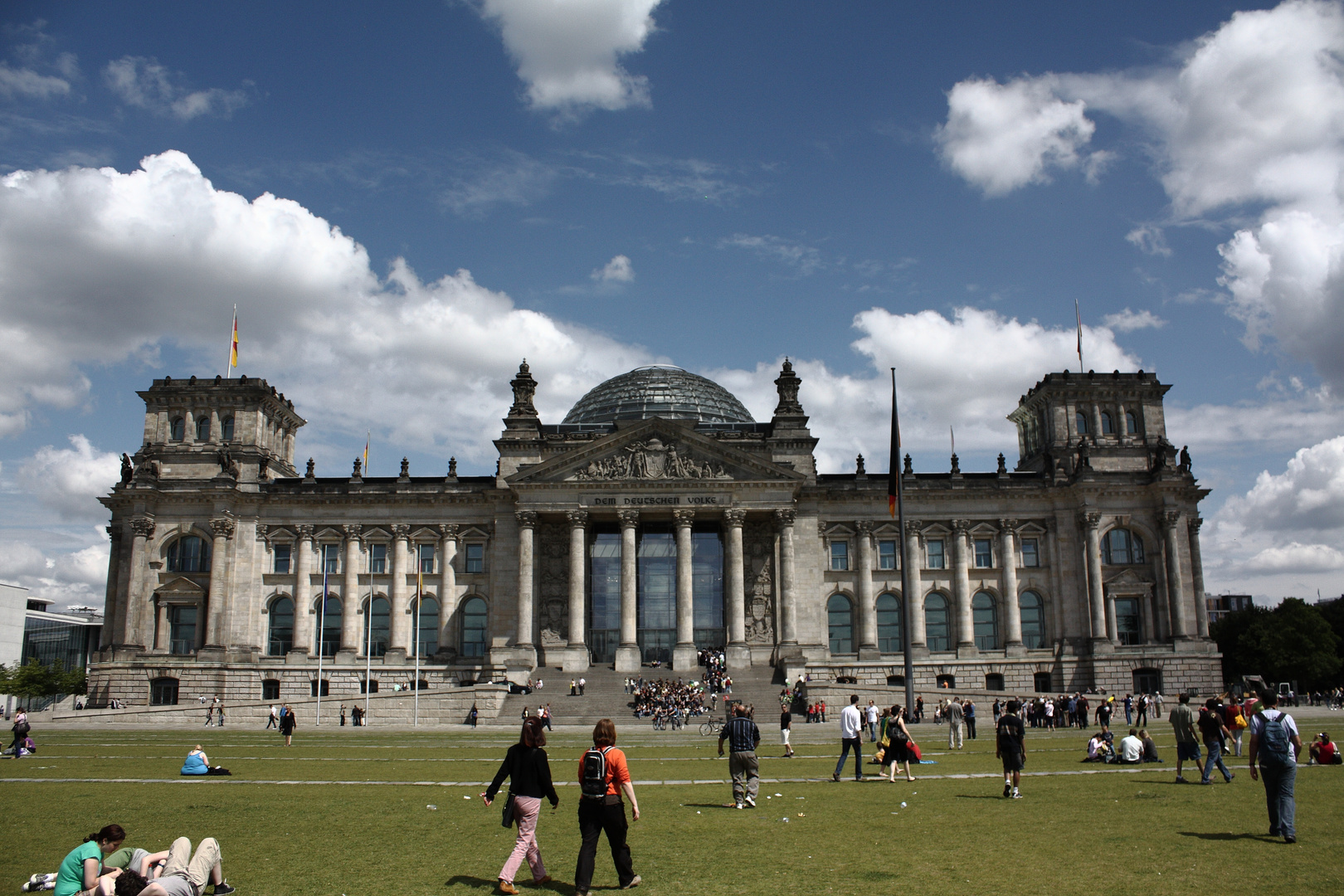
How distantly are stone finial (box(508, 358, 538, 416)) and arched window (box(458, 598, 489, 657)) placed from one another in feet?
46.4

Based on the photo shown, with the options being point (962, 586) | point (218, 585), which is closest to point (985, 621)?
point (962, 586)

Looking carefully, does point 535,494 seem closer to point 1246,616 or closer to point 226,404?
point 226,404

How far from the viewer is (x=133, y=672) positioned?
6988cm

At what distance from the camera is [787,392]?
76.0 metres

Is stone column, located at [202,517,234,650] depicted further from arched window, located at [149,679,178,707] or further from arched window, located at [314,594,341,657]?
arched window, located at [314,594,341,657]

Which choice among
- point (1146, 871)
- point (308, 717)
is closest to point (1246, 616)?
point (308, 717)

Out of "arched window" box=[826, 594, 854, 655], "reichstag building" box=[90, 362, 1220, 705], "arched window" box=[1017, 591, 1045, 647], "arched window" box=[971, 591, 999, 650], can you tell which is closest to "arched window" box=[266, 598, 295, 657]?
"reichstag building" box=[90, 362, 1220, 705]

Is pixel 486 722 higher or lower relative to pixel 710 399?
lower

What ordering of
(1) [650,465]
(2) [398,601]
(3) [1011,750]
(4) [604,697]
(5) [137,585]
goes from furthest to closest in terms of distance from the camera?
(2) [398,601] < (5) [137,585] < (1) [650,465] < (4) [604,697] < (3) [1011,750]

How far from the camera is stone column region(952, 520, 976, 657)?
2842 inches

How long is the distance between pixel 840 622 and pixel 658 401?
24.6m

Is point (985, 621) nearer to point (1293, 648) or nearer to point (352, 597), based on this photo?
point (1293, 648)

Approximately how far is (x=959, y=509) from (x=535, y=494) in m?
30.7

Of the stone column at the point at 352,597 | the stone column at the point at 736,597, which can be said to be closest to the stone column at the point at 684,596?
the stone column at the point at 736,597
